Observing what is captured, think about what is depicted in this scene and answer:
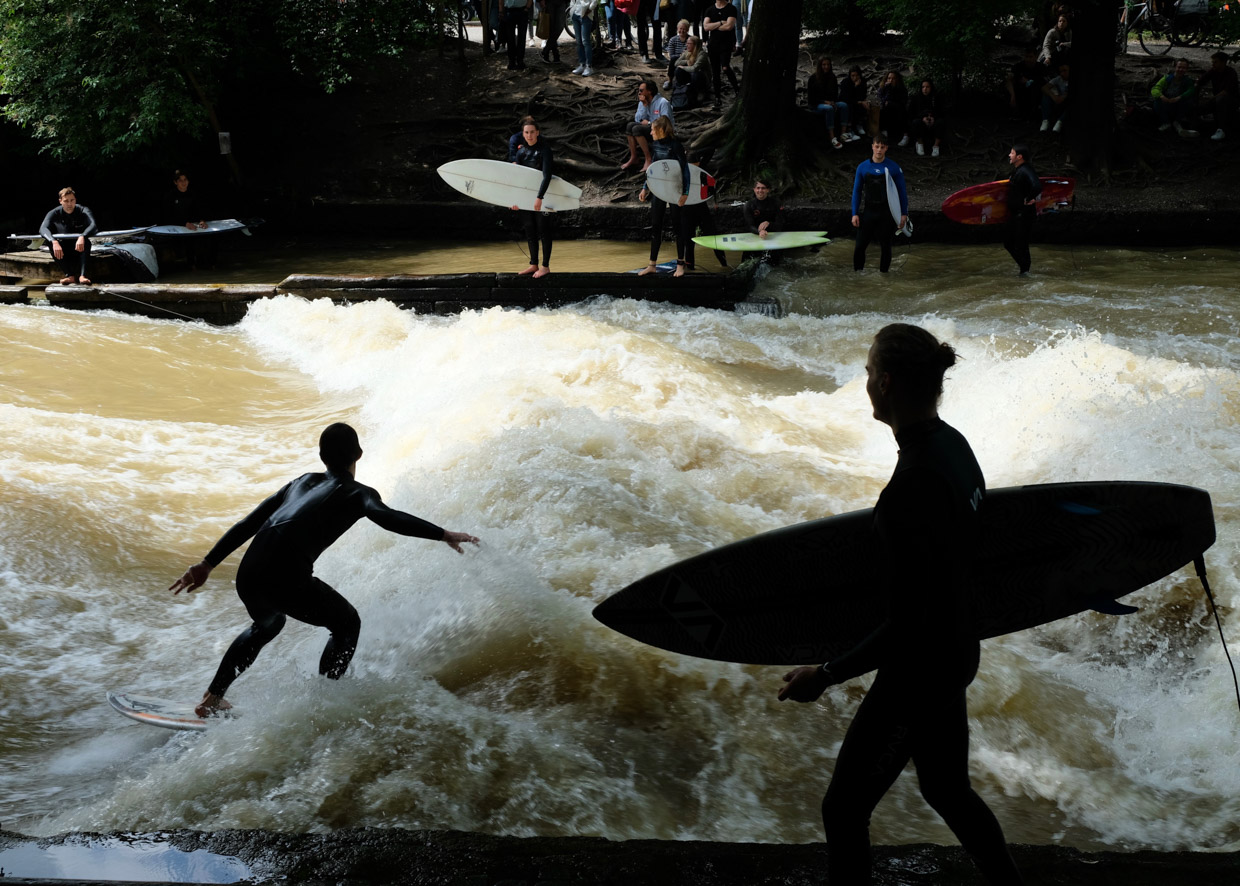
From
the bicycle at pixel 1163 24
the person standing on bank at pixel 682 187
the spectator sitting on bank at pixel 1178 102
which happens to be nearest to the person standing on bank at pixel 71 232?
the person standing on bank at pixel 682 187

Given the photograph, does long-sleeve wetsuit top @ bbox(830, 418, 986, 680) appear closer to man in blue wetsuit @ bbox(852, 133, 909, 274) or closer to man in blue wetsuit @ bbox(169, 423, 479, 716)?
man in blue wetsuit @ bbox(169, 423, 479, 716)

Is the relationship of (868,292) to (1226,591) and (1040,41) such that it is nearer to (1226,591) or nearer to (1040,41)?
(1226,591)

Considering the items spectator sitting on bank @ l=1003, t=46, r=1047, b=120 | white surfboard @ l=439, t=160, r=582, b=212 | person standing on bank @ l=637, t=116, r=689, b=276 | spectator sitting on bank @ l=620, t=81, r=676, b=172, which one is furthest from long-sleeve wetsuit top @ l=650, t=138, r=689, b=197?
spectator sitting on bank @ l=1003, t=46, r=1047, b=120

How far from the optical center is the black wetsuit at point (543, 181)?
35.6 ft

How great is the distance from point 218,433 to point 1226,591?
654 centimetres

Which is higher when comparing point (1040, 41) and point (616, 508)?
point (1040, 41)

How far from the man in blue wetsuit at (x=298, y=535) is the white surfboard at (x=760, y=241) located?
340 inches

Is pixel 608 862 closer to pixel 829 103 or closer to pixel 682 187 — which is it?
pixel 682 187

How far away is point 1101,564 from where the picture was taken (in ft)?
9.04

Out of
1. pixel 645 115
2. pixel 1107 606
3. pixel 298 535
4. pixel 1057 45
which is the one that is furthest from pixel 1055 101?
pixel 298 535

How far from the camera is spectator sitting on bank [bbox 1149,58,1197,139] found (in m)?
16.0

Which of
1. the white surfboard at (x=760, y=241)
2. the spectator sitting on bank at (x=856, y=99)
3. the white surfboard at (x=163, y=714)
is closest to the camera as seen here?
the white surfboard at (x=163, y=714)

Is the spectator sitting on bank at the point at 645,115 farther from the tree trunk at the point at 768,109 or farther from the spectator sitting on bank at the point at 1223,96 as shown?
the spectator sitting on bank at the point at 1223,96

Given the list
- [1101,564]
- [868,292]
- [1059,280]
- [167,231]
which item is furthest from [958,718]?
[167,231]
